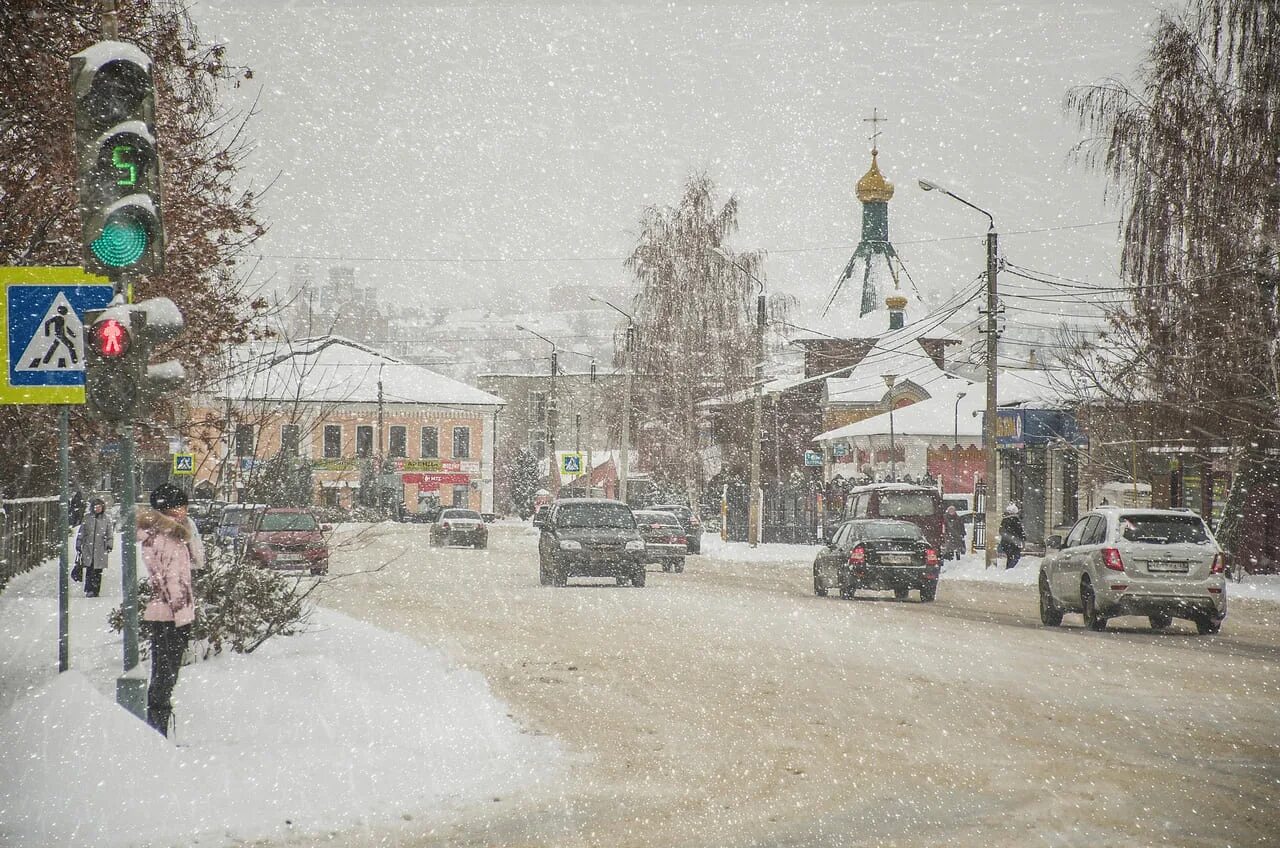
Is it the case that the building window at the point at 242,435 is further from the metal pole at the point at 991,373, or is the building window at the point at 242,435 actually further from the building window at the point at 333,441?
the building window at the point at 333,441

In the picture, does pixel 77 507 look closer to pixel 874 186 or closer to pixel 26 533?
pixel 26 533

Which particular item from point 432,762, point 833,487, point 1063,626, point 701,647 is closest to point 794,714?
point 432,762

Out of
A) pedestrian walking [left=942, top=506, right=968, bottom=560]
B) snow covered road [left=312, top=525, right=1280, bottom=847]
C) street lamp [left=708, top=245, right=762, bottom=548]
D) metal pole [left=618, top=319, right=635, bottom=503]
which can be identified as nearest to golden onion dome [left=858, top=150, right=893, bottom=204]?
metal pole [left=618, top=319, right=635, bottom=503]

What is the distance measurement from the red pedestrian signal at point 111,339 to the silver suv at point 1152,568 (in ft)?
45.3

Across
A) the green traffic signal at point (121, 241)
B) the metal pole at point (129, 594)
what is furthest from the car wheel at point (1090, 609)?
→ the green traffic signal at point (121, 241)

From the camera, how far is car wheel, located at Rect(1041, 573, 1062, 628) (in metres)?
20.7

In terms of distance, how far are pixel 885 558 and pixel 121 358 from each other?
1843cm

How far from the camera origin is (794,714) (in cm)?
1145

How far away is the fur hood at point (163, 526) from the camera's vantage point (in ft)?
32.2

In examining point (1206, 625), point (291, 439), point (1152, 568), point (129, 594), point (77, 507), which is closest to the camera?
point (129, 594)

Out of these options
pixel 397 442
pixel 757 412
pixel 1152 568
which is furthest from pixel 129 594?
pixel 397 442

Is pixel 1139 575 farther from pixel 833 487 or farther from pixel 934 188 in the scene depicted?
pixel 833 487

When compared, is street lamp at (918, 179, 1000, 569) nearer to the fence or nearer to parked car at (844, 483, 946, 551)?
parked car at (844, 483, 946, 551)

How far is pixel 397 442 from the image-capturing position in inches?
3824
